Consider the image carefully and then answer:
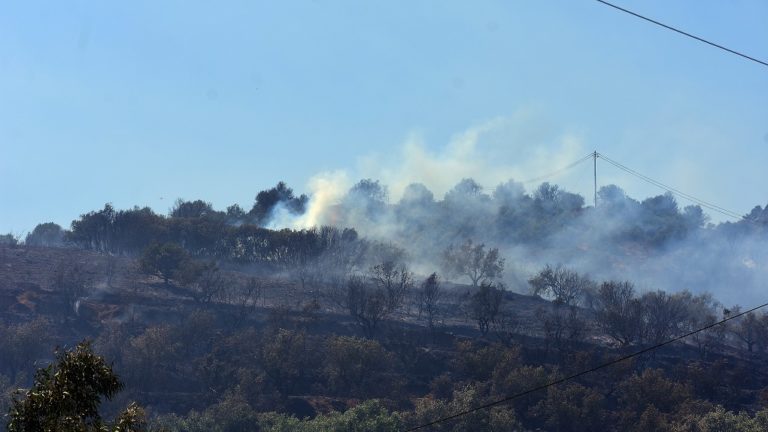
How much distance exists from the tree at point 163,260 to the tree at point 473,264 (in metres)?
36.6

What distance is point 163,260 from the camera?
102 m

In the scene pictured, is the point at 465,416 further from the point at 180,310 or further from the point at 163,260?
the point at 163,260

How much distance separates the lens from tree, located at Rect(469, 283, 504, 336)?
92500 millimetres

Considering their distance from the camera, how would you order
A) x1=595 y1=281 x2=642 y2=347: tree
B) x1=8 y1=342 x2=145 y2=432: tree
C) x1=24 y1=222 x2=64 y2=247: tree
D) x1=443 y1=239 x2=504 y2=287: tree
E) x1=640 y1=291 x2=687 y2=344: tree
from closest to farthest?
x1=8 y1=342 x2=145 y2=432: tree, x1=595 y1=281 x2=642 y2=347: tree, x1=640 y1=291 x2=687 y2=344: tree, x1=443 y1=239 x2=504 y2=287: tree, x1=24 y1=222 x2=64 y2=247: tree

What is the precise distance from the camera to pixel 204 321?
8862 centimetres

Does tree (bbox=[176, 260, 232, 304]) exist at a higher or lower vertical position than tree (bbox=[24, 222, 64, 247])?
lower

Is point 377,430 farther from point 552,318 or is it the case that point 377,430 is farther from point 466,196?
point 466,196

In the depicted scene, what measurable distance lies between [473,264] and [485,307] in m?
27.9

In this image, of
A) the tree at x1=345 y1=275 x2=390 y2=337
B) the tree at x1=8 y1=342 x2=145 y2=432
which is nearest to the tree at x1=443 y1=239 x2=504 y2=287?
the tree at x1=345 y1=275 x2=390 y2=337

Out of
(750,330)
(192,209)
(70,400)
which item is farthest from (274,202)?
(70,400)

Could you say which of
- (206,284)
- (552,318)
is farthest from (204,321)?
(552,318)

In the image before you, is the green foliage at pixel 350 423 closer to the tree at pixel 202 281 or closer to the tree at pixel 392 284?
the tree at pixel 392 284

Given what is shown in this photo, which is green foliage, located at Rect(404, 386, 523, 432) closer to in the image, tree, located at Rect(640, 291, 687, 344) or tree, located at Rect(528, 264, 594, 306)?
tree, located at Rect(640, 291, 687, 344)

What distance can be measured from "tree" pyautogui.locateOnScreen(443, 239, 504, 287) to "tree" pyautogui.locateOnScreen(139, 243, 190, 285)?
1439 inches
